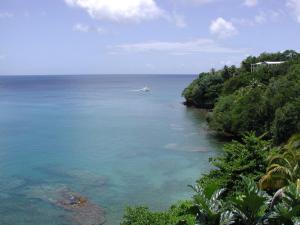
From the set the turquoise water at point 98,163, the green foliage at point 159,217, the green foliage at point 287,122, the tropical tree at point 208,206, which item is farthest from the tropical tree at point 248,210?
the green foliage at point 287,122

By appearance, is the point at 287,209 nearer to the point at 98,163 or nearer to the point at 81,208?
the point at 81,208

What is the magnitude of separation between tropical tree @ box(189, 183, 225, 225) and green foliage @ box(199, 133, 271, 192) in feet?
22.7

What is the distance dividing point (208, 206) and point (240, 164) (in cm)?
900

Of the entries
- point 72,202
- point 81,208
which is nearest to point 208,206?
point 81,208

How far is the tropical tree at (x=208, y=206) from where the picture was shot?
49.0 ft

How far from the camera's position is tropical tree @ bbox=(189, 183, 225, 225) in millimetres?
14945

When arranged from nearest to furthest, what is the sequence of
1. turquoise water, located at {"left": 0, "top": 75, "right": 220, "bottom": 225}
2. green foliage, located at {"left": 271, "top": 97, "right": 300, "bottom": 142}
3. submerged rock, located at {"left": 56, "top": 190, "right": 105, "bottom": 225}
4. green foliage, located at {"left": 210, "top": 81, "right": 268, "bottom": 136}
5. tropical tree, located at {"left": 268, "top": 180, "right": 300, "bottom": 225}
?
tropical tree, located at {"left": 268, "top": 180, "right": 300, "bottom": 225}
submerged rock, located at {"left": 56, "top": 190, "right": 105, "bottom": 225}
turquoise water, located at {"left": 0, "top": 75, "right": 220, "bottom": 225}
green foliage, located at {"left": 271, "top": 97, "right": 300, "bottom": 142}
green foliage, located at {"left": 210, "top": 81, "right": 268, "bottom": 136}

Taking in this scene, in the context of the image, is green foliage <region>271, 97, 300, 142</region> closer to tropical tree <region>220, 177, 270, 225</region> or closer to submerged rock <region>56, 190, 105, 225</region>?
submerged rock <region>56, 190, 105, 225</region>

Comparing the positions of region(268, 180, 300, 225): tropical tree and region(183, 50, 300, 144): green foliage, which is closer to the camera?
A: region(268, 180, 300, 225): tropical tree

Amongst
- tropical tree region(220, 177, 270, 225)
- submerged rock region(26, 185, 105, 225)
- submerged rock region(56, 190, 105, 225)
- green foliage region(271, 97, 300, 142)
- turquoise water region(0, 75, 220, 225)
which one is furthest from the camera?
green foliage region(271, 97, 300, 142)

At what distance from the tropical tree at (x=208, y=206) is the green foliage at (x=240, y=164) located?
22.7 feet

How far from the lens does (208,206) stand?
1513cm

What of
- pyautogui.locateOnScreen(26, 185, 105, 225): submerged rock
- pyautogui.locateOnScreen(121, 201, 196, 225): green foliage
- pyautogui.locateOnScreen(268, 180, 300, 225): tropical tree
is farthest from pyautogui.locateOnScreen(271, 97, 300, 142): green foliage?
pyautogui.locateOnScreen(268, 180, 300, 225): tropical tree

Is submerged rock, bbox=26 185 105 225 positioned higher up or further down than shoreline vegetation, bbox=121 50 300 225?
further down
